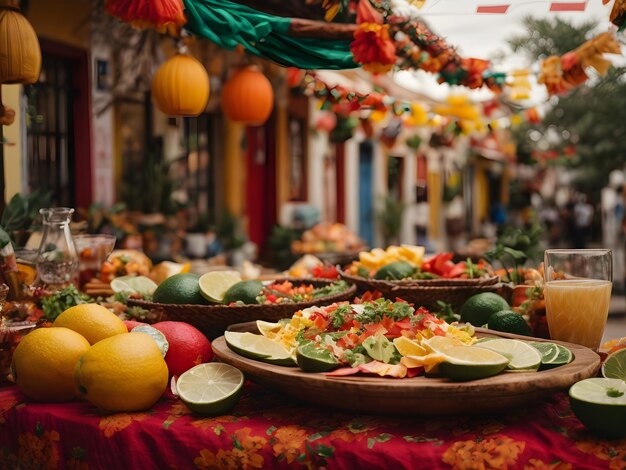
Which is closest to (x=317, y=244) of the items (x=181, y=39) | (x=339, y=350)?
(x=181, y=39)

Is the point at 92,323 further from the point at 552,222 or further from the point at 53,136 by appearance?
the point at 552,222

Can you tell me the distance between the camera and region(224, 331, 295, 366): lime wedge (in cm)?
209

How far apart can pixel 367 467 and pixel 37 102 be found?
16.4 ft

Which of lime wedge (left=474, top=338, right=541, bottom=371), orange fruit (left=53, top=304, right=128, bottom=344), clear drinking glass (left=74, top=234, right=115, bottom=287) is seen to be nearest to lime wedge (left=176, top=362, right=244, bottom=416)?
orange fruit (left=53, top=304, right=128, bottom=344)

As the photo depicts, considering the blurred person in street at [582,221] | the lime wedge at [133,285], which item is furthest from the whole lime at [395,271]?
the blurred person in street at [582,221]

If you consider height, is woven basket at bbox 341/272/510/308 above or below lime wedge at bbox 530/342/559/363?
above

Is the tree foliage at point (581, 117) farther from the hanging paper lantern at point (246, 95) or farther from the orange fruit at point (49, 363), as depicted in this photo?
the orange fruit at point (49, 363)

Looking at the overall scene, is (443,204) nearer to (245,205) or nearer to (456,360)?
(245,205)

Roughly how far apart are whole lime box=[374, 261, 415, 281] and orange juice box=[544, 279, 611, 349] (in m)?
0.85

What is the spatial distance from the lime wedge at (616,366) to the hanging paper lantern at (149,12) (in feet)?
7.04

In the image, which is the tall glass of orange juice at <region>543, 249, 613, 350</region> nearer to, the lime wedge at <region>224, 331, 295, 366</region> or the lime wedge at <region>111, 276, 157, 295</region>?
the lime wedge at <region>224, 331, 295, 366</region>

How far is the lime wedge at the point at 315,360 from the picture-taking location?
197 cm

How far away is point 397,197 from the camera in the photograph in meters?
16.4

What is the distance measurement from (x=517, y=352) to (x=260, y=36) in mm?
2015
